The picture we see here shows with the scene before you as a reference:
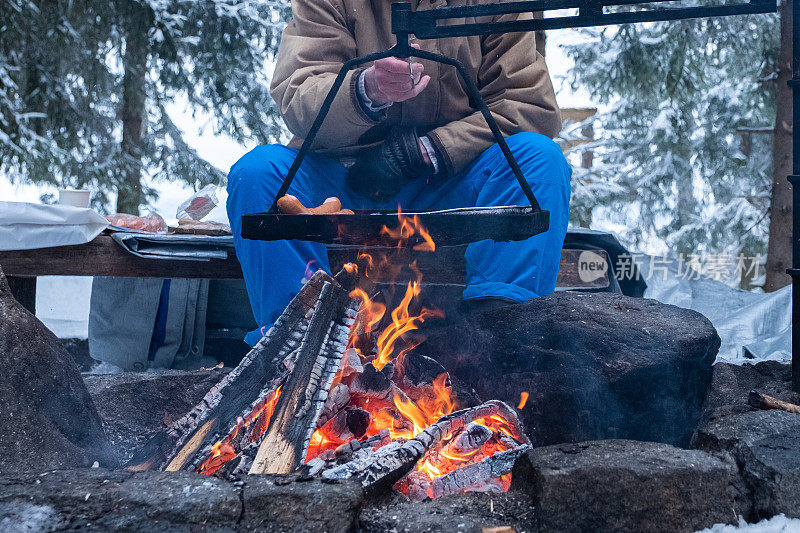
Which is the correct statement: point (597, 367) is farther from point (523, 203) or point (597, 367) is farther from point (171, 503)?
point (171, 503)

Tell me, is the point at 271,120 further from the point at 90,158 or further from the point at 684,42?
the point at 684,42

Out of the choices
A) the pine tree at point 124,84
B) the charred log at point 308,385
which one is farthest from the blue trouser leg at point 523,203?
the pine tree at point 124,84

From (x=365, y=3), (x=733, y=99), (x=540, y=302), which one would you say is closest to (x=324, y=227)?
(x=540, y=302)

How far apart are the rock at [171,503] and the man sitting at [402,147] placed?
1.03 m

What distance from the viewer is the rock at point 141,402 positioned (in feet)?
7.04

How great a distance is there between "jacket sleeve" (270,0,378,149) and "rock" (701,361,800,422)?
1.47 m

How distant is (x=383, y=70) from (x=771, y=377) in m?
1.94

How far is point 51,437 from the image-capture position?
164 cm

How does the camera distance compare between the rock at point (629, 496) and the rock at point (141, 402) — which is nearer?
the rock at point (629, 496)

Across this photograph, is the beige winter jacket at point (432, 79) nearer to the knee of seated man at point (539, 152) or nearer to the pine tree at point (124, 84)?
the knee of seated man at point (539, 152)

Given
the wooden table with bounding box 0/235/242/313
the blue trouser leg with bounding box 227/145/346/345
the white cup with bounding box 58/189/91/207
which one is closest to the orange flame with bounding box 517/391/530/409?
the blue trouser leg with bounding box 227/145/346/345

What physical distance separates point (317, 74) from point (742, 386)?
6.51ft

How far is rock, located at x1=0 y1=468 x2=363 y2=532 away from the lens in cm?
116

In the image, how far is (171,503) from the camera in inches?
Answer: 47.0
